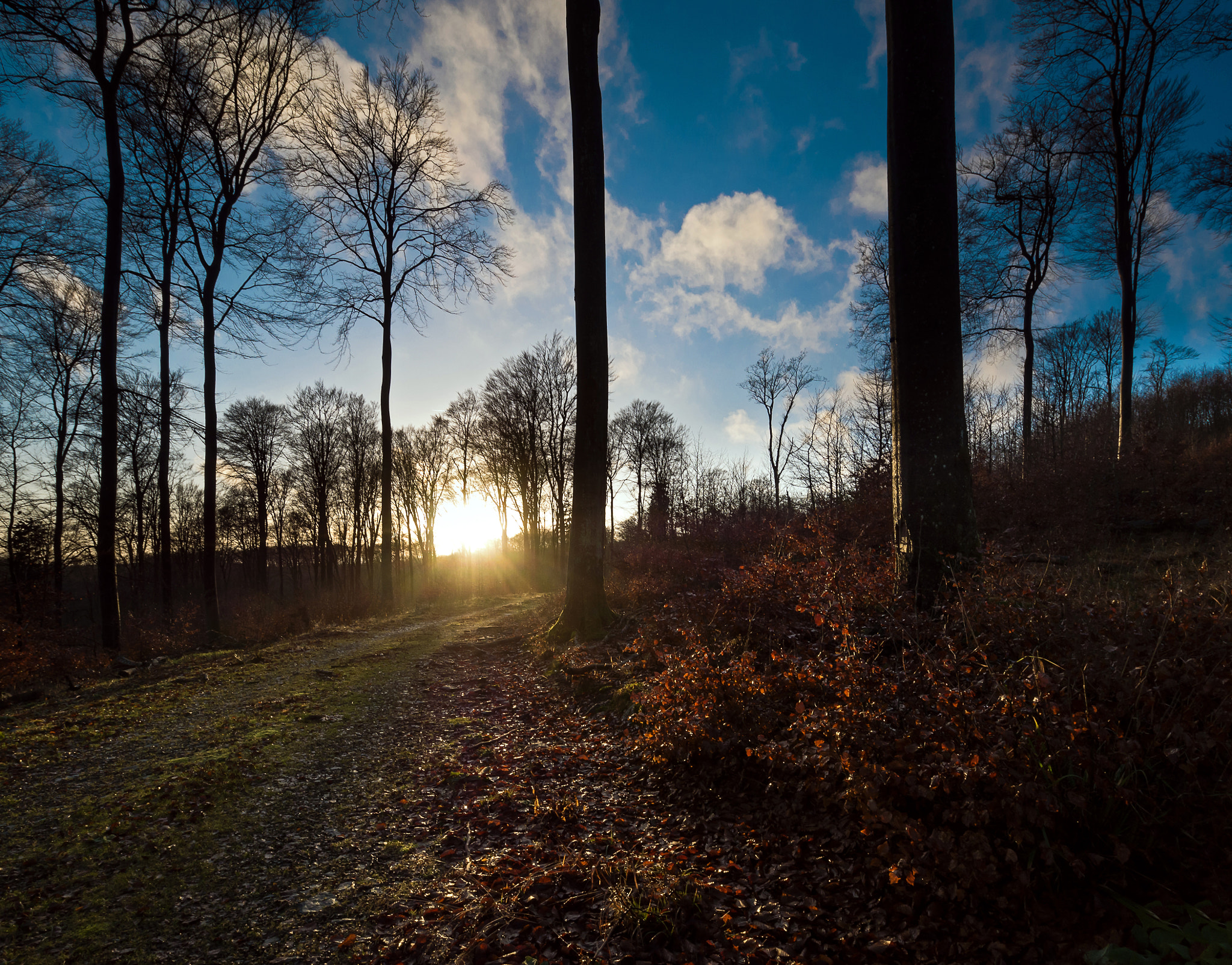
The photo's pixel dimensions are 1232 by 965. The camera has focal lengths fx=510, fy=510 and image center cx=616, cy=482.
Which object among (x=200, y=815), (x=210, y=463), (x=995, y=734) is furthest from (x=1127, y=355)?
(x=210, y=463)

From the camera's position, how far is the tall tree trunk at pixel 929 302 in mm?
5215

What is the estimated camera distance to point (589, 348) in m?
9.07

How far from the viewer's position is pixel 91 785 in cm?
410

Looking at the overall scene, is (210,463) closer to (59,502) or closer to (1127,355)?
(59,502)

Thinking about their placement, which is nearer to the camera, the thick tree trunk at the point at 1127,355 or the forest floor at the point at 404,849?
the forest floor at the point at 404,849

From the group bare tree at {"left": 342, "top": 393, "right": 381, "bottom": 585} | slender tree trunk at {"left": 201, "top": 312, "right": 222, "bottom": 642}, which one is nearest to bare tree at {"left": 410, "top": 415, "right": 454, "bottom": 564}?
bare tree at {"left": 342, "top": 393, "right": 381, "bottom": 585}

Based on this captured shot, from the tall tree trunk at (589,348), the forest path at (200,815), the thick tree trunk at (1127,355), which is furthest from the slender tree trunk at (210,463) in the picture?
the thick tree trunk at (1127,355)

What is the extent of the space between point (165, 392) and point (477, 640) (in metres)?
11.1

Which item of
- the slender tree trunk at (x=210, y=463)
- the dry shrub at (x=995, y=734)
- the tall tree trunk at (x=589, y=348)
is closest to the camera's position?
the dry shrub at (x=995, y=734)

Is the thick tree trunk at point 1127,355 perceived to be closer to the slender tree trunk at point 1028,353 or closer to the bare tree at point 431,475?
the slender tree trunk at point 1028,353

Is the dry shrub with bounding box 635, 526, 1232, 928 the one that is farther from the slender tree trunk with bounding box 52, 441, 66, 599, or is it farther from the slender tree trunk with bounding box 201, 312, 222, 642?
the slender tree trunk with bounding box 52, 441, 66, 599

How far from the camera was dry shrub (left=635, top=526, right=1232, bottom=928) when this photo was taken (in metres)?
2.57

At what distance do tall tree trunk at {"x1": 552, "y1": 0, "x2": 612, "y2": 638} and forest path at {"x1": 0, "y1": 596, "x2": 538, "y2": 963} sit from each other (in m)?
3.17

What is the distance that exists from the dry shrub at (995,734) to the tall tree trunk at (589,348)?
14.4ft
